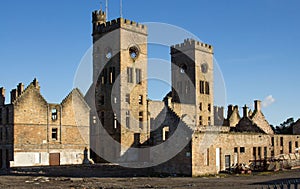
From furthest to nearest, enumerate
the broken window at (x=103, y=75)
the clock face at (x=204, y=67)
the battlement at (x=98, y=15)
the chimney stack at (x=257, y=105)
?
the clock face at (x=204, y=67) → the battlement at (x=98, y=15) → the broken window at (x=103, y=75) → the chimney stack at (x=257, y=105)

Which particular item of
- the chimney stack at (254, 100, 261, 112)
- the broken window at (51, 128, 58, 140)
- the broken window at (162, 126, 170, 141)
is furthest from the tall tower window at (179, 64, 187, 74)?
the broken window at (162, 126, 170, 141)

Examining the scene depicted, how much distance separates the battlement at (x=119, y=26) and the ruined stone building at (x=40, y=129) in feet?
32.5

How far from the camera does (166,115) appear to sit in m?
33.3

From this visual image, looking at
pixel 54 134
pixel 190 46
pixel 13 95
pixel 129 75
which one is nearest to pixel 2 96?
pixel 13 95

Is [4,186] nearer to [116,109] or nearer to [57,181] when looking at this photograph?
[57,181]

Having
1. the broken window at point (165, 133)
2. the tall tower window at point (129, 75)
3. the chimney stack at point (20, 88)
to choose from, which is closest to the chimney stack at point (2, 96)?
the chimney stack at point (20, 88)

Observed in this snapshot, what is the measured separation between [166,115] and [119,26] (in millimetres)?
22618

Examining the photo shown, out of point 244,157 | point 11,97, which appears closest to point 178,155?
point 244,157

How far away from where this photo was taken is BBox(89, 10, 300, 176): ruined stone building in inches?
1282

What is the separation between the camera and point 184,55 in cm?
6588

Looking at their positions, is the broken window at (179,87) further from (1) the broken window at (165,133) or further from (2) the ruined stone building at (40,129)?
(1) the broken window at (165,133)

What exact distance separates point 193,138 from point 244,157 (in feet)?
25.8

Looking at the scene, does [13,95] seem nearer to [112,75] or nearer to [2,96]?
[2,96]

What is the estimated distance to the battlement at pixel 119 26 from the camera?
52.9 metres
